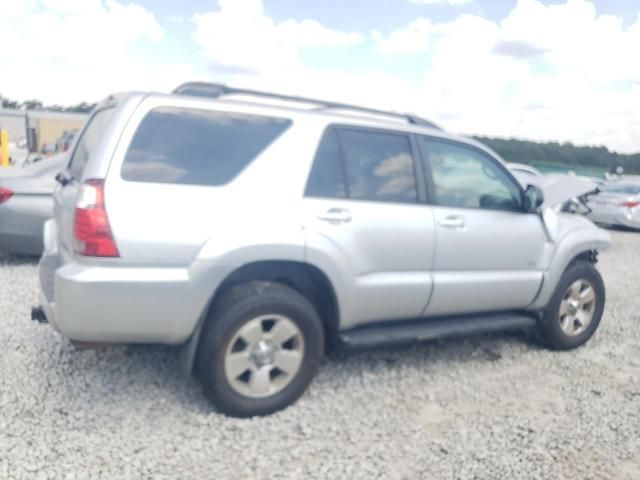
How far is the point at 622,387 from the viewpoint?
4270 mm

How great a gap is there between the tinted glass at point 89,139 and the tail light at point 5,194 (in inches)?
109

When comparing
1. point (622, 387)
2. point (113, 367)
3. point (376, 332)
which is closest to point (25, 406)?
point (113, 367)

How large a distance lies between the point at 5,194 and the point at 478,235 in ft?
16.6

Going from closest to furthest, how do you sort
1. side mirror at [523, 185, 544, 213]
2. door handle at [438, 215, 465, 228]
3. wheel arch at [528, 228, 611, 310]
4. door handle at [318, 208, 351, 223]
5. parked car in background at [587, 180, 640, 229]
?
door handle at [318, 208, 351, 223] < door handle at [438, 215, 465, 228] < side mirror at [523, 185, 544, 213] < wheel arch at [528, 228, 611, 310] < parked car in background at [587, 180, 640, 229]

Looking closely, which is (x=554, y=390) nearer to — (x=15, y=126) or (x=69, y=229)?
A: (x=69, y=229)

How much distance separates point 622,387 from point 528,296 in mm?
905

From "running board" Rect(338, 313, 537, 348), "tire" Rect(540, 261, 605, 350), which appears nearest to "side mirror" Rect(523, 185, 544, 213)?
"tire" Rect(540, 261, 605, 350)

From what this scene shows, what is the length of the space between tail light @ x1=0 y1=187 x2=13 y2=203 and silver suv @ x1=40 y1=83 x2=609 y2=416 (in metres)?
2.89

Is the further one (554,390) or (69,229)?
(554,390)

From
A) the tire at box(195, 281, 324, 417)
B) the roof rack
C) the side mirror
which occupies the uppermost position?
the roof rack

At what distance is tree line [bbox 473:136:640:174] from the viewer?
108 ft

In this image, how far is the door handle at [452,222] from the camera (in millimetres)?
3999

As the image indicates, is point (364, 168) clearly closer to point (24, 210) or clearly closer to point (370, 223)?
point (370, 223)

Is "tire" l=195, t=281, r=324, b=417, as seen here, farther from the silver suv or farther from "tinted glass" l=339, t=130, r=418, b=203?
"tinted glass" l=339, t=130, r=418, b=203
